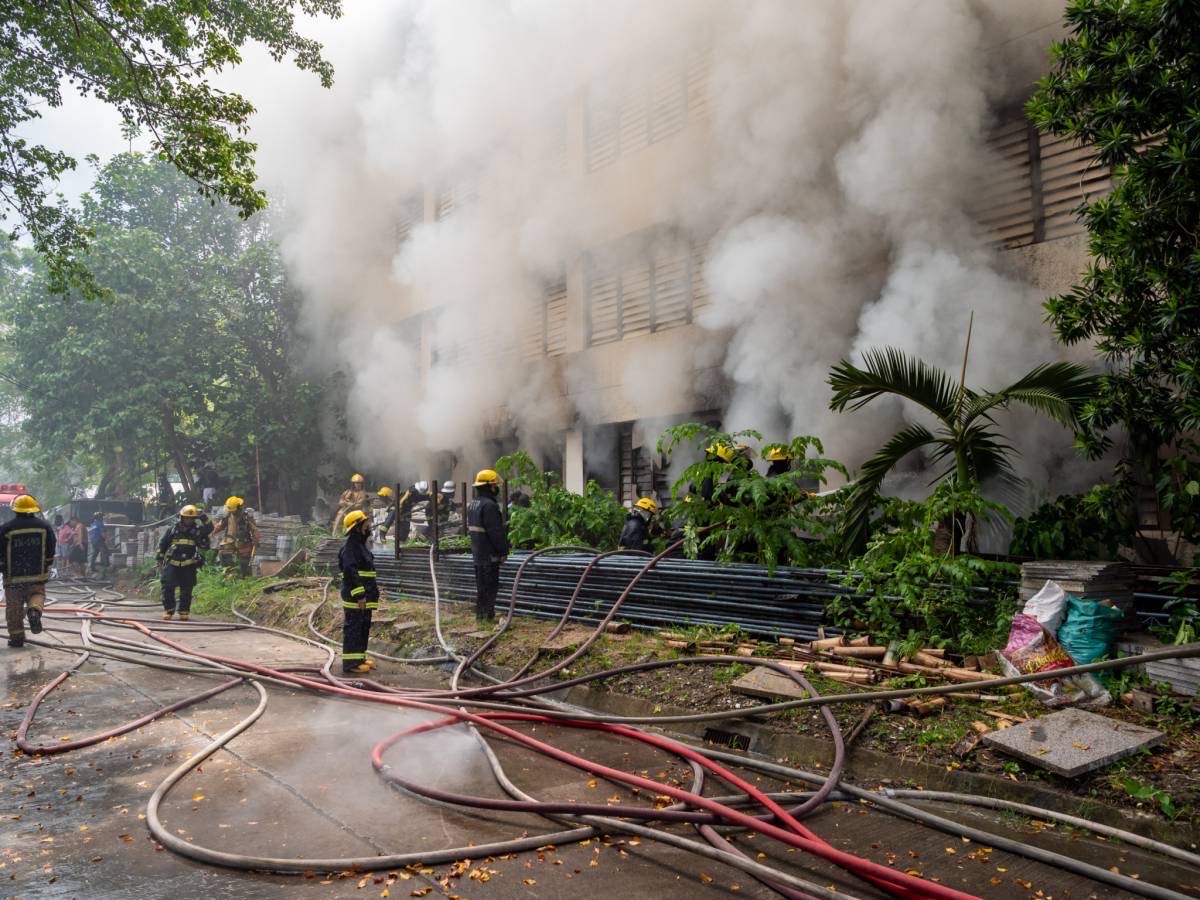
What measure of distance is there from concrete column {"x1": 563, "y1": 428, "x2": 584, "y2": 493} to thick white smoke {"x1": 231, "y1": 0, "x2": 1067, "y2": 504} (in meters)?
0.32

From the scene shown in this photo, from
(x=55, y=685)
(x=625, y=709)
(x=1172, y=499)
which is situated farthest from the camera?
(x=55, y=685)

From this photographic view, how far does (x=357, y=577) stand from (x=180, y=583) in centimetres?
524

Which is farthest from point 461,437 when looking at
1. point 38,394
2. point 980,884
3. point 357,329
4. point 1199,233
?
point 980,884

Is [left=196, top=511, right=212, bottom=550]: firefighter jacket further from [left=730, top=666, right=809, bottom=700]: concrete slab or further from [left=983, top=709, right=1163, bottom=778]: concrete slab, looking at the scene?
[left=983, top=709, right=1163, bottom=778]: concrete slab

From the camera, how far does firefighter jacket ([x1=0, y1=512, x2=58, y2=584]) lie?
9.23 m

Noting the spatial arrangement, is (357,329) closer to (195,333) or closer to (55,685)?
(195,333)

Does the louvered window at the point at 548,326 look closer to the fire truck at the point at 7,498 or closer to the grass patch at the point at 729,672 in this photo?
the grass patch at the point at 729,672

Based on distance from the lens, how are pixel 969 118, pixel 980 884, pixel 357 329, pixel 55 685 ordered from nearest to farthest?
pixel 980 884, pixel 55 685, pixel 969 118, pixel 357 329

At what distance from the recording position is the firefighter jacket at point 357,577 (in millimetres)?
8125

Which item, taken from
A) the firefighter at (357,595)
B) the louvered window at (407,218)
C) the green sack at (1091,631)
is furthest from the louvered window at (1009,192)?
the louvered window at (407,218)

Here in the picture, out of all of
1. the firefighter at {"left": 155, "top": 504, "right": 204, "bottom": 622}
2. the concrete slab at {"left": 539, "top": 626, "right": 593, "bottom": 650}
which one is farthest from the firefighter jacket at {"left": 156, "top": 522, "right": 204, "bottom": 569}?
the concrete slab at {"left": 539, "top": 626, "right": 593, "bottom": 650}

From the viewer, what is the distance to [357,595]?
811cm

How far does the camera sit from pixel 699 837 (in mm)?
3613

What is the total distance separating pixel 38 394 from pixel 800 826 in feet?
77.1
